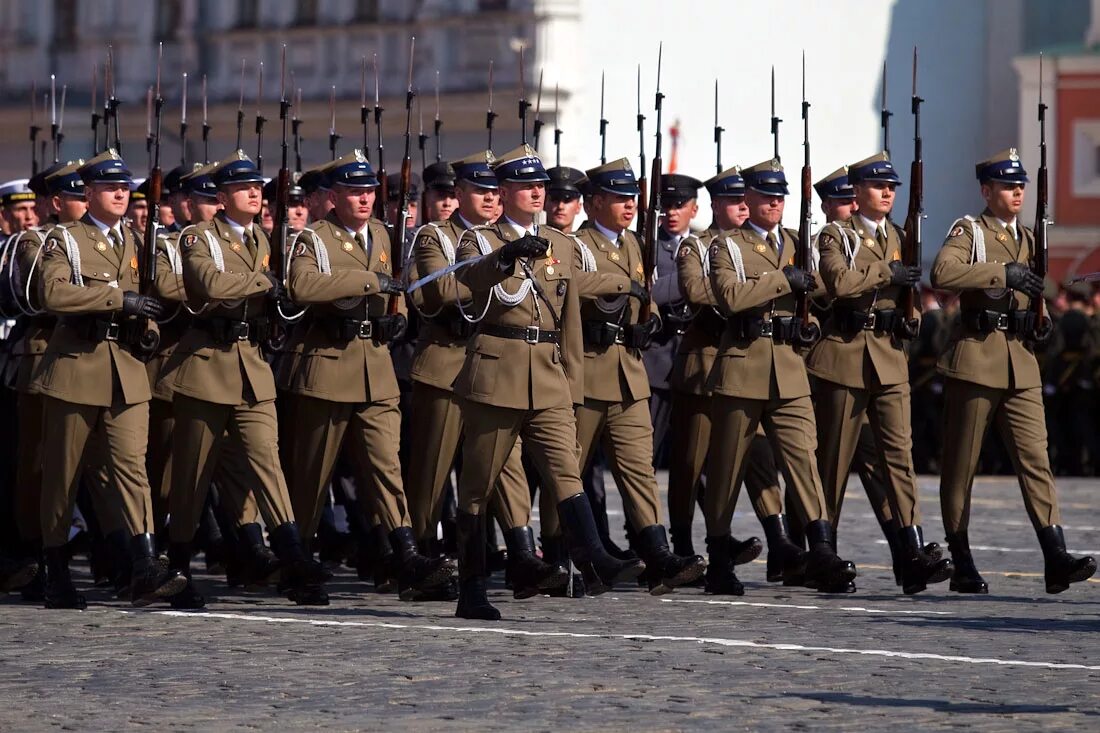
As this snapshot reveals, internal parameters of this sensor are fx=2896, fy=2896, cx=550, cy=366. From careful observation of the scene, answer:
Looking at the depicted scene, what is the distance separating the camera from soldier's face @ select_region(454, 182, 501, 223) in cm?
1183

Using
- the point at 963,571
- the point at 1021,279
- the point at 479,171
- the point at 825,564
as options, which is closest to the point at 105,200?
the point at 479,171

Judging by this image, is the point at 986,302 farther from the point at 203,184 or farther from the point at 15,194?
the point at 15,194

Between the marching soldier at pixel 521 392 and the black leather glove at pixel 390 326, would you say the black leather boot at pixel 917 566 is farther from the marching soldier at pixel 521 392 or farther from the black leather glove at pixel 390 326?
the black leather glove at pixel 390 326

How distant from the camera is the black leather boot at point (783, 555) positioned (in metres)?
12.6

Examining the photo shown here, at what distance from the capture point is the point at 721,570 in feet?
40.5

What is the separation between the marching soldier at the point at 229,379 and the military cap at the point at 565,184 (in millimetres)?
1574

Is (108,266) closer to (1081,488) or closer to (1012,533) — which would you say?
(1012,533)

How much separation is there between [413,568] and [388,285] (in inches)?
46.2

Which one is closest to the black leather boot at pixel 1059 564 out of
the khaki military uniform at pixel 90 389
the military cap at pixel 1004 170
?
the military cap at pixel 1004 170

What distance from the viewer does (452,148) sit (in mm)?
31266

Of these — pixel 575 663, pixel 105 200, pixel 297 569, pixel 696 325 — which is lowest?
pixel 575 663

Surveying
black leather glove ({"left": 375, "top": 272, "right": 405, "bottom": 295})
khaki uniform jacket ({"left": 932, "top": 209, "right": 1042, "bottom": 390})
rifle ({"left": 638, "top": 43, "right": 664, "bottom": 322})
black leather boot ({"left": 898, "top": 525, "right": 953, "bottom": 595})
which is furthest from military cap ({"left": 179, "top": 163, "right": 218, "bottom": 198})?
black leather boot ({"left": 898, "top": 525, "right": 953, "bottom": 595})

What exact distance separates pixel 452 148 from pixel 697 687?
22.4 m

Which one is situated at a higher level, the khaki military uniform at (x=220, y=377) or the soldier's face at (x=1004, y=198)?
the soldier's face at (x=1004, y=198)
